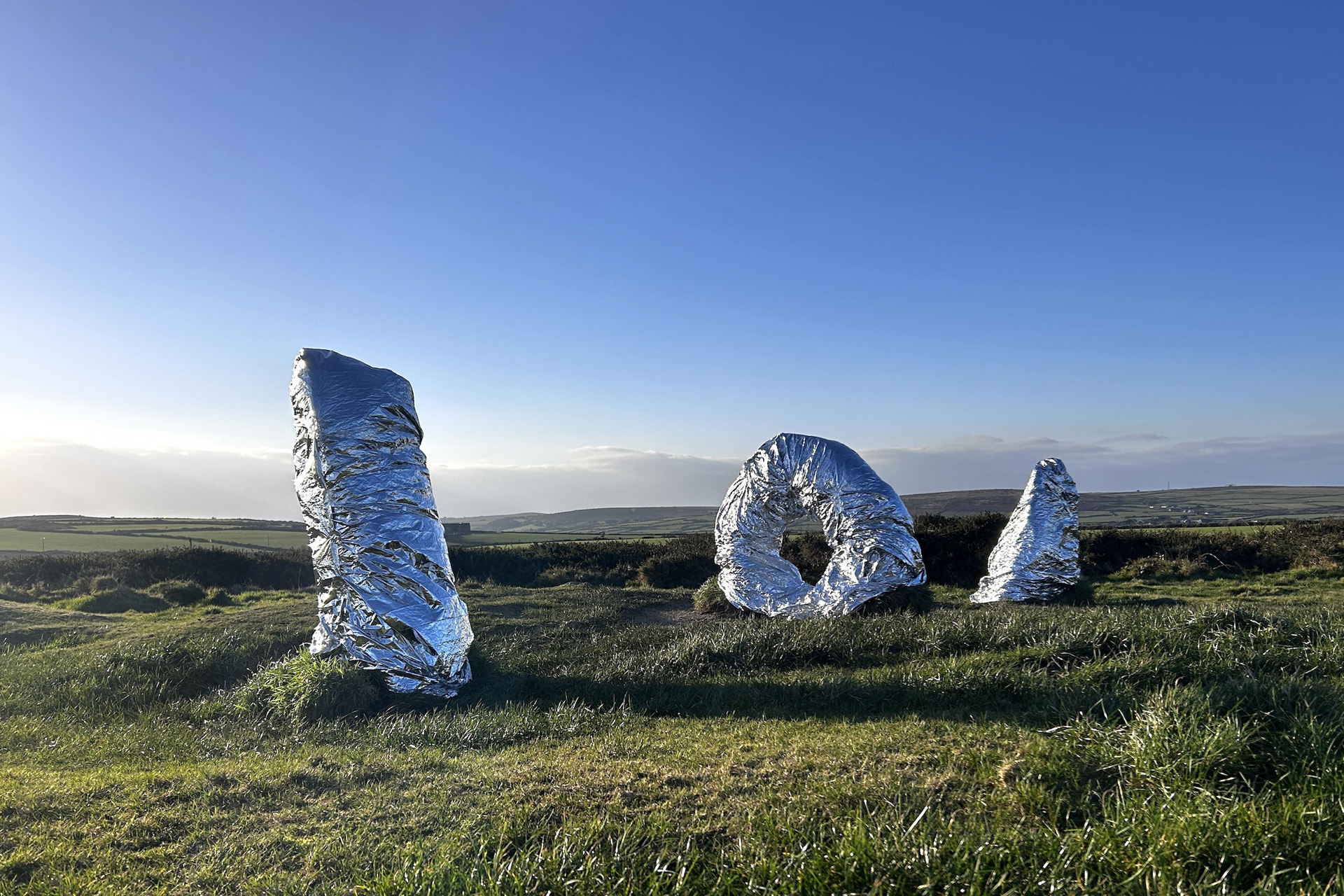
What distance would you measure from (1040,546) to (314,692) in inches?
514

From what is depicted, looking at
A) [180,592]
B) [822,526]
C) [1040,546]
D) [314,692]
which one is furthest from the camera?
[180,592]

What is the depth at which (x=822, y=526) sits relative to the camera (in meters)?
13.6

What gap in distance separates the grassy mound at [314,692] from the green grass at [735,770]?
0.03m

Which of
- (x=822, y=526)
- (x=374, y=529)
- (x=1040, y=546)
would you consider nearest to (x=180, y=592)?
(x=374, y=529)

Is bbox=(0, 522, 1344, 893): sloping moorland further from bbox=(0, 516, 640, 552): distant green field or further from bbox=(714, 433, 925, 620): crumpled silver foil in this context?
bbox=(0, 516, 640, 552): distant green field

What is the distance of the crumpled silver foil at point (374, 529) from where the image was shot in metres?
8.44

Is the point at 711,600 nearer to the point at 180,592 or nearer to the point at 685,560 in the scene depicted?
the point at 685,560

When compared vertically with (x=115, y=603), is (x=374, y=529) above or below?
above

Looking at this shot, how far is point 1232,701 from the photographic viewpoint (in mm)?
4789

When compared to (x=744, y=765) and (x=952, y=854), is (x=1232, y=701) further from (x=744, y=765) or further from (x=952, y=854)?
(x=744, y=765)

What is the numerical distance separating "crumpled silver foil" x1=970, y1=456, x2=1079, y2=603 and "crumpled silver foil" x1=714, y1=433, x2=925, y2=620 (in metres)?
2.50

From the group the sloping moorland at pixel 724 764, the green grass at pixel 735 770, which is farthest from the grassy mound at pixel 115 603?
the green grass at pixel 735 770

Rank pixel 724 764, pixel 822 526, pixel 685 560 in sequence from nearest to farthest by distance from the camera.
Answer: pixel 724 764
pixel 822 526
pixel 685 560

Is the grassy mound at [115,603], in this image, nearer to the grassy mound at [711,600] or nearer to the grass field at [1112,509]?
the grassy mound at [711,600]
